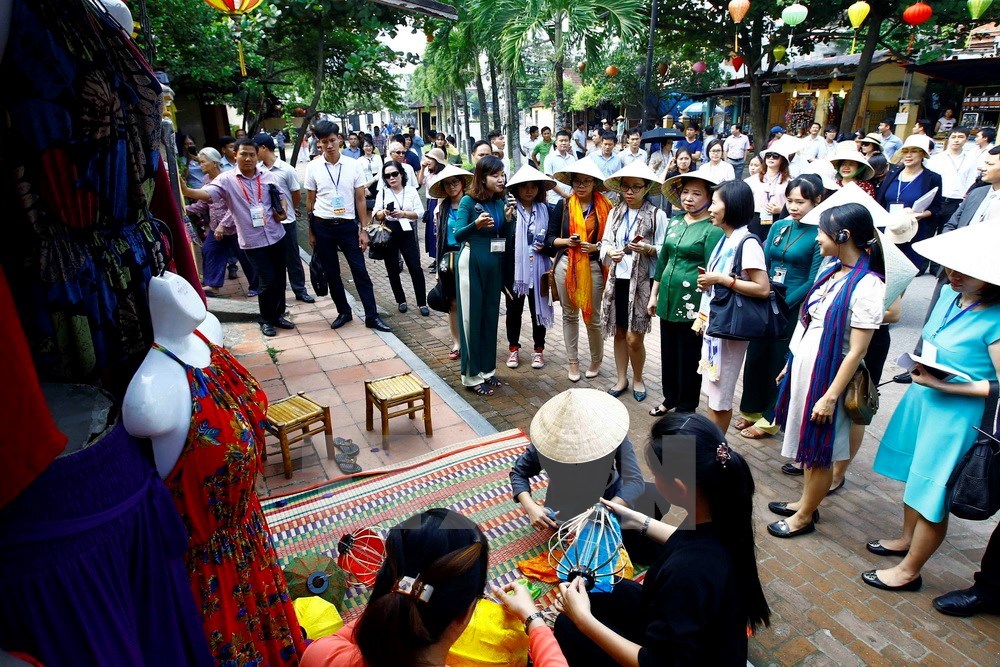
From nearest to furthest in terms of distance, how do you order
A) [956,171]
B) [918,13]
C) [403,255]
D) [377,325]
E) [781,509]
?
[781,509] < [377,325] < [403,255] < [956,171] < [918,13]

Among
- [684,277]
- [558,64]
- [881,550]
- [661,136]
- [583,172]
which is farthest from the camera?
[558,64]

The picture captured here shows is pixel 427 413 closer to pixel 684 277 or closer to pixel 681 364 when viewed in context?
pixel 681 364

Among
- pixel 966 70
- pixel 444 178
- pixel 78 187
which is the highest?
pixel 966 70

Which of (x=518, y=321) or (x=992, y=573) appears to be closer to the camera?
(x=992, y=573)

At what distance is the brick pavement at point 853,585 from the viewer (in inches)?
106

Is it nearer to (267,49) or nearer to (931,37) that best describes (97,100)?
(267,49)

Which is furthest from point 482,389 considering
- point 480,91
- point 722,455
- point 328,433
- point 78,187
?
point 480,91

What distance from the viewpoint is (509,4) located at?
38.8ft

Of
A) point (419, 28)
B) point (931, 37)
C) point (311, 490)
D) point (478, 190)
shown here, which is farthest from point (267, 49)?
point (931, 37)

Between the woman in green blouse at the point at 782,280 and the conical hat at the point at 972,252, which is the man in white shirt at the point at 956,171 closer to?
the woman in green blouse at the point at 782,280

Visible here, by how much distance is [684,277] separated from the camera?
4.19m

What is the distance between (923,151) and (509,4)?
8000mm

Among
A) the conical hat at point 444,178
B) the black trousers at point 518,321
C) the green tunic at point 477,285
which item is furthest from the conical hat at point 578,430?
the conical hat at point 444,178

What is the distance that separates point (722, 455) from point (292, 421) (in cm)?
280
